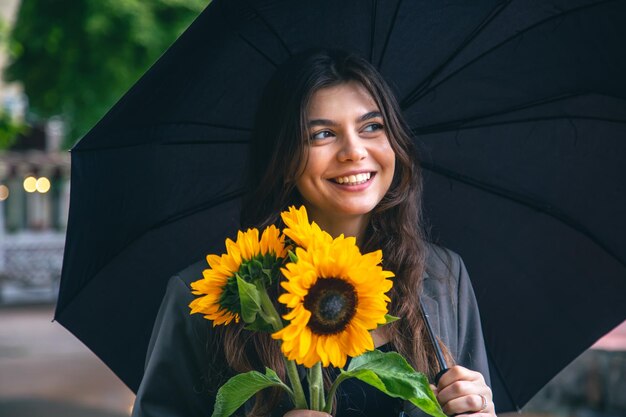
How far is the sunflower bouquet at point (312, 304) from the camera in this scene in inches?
55.3

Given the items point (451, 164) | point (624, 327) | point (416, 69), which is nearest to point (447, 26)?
point (416, 69)

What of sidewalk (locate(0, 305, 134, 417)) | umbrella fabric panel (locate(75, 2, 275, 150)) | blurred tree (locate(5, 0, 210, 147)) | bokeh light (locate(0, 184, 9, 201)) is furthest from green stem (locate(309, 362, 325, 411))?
bokeh light (locate(0, 184, 9, 201))

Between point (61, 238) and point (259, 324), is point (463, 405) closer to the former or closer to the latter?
point (259, 324)

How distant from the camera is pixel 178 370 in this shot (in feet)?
6.63

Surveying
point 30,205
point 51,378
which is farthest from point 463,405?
point 30,205

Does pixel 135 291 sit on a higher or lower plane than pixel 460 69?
lower

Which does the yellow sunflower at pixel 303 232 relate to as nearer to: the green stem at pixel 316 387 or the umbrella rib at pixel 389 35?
the green stem at pixel 316 387

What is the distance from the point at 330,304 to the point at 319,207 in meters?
0.69

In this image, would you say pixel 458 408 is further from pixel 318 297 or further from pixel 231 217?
pixel 231 217

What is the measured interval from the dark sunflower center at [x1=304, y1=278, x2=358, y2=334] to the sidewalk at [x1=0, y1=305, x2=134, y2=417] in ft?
24.0

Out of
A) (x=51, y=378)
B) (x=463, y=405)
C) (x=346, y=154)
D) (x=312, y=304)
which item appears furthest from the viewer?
(x=51, y=378)

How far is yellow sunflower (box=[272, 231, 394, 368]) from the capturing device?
4.61 feet

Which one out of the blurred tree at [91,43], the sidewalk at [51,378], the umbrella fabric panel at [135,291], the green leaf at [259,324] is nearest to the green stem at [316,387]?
the green leaf at [259,324]

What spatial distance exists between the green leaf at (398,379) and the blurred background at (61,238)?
18.3ft
